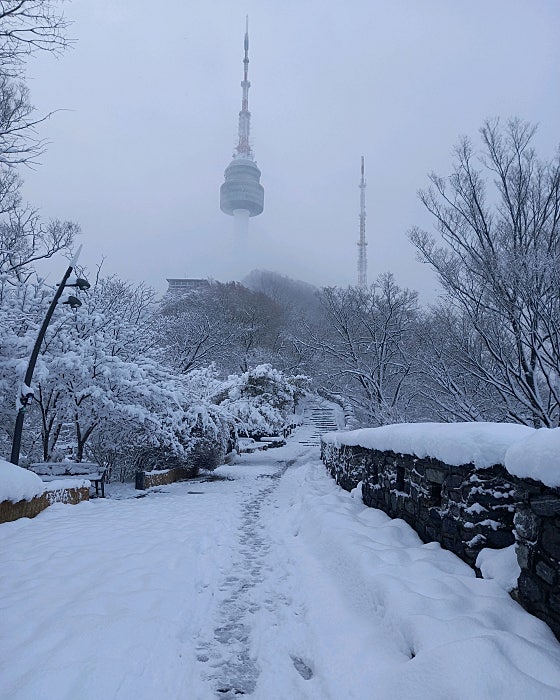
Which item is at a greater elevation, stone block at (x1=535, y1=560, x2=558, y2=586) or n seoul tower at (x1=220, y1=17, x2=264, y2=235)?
n seoul tower at (x1=220, y1=17, x2=264, y2=235)

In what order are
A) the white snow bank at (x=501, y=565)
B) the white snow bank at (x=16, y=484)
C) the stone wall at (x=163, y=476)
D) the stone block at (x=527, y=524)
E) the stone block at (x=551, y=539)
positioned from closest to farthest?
the stone block at (x=551, y=539) < the stone block at (x=527, y=524) < the white snow bank at (x=501, y=565) < the white snow bank at (x=16, y=484) < the stone wall at (x=163, y=476)

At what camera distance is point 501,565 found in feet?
11.2

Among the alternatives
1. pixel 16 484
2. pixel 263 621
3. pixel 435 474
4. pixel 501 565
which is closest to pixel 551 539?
pixel 501 565

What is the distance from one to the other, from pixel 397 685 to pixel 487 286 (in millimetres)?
8388

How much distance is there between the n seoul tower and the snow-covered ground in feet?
416

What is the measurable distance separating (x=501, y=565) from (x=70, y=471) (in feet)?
33.8

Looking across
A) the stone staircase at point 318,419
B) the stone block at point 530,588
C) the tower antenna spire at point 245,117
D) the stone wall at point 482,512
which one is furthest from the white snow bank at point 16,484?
the tower antenna spire at point 245,117

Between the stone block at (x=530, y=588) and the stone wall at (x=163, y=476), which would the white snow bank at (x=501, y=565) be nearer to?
the stone block at (x=530, y=588)

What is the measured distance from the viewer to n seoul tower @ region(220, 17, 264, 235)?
4624 inches

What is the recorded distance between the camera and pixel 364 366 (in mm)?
19078

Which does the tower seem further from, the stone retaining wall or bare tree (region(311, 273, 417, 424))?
the stone retaining wall

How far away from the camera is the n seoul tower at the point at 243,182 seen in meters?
117

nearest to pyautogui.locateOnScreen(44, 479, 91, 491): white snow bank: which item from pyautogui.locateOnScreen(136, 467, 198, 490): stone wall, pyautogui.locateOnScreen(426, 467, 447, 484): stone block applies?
pyautogui.locateOnScreen(136, 467, 198, 490): stone wall

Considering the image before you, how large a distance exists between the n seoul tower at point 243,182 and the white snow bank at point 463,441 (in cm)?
12705
